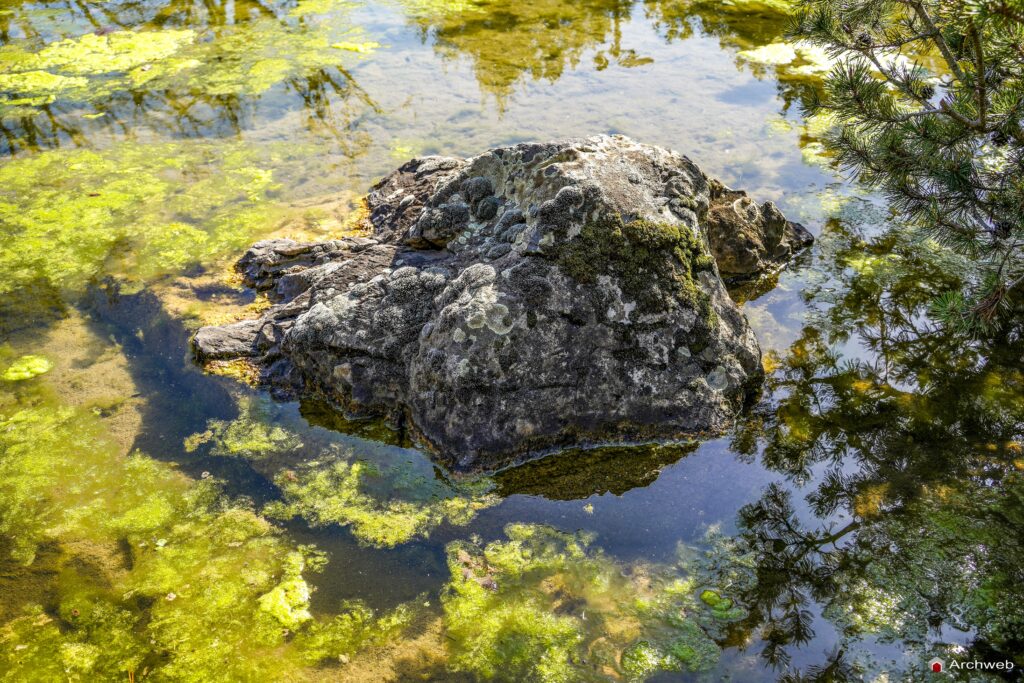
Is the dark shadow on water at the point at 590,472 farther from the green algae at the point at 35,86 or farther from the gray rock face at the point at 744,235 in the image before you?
the green algae at the point at 35,86

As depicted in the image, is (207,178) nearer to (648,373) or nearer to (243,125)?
(243,125)

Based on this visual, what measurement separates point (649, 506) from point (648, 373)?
1.61ft

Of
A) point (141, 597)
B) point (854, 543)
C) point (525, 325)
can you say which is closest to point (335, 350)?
point (525, 325)

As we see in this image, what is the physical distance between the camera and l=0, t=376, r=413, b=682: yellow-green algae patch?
217cm

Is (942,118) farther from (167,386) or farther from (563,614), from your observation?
(167,386)

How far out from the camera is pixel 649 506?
256 centimetres

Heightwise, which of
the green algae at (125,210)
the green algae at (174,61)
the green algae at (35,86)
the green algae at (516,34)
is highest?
the green algae at (516,34)

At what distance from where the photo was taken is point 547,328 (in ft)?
9.07

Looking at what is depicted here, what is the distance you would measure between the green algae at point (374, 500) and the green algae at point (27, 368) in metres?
1.37

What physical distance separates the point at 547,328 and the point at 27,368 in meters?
2.28

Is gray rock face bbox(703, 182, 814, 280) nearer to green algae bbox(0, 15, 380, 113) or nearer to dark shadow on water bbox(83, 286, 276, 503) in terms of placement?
dark shadow on water bbox(83, 286, 276, 503)

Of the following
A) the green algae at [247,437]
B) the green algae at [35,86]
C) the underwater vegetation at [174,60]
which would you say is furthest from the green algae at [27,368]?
the green algae at [35,86]

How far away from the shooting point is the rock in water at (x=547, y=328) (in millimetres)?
2730

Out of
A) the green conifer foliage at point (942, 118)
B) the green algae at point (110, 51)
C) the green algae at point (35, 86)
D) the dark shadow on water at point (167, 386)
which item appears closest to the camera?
the green conifer foliage at point (942, 118)
